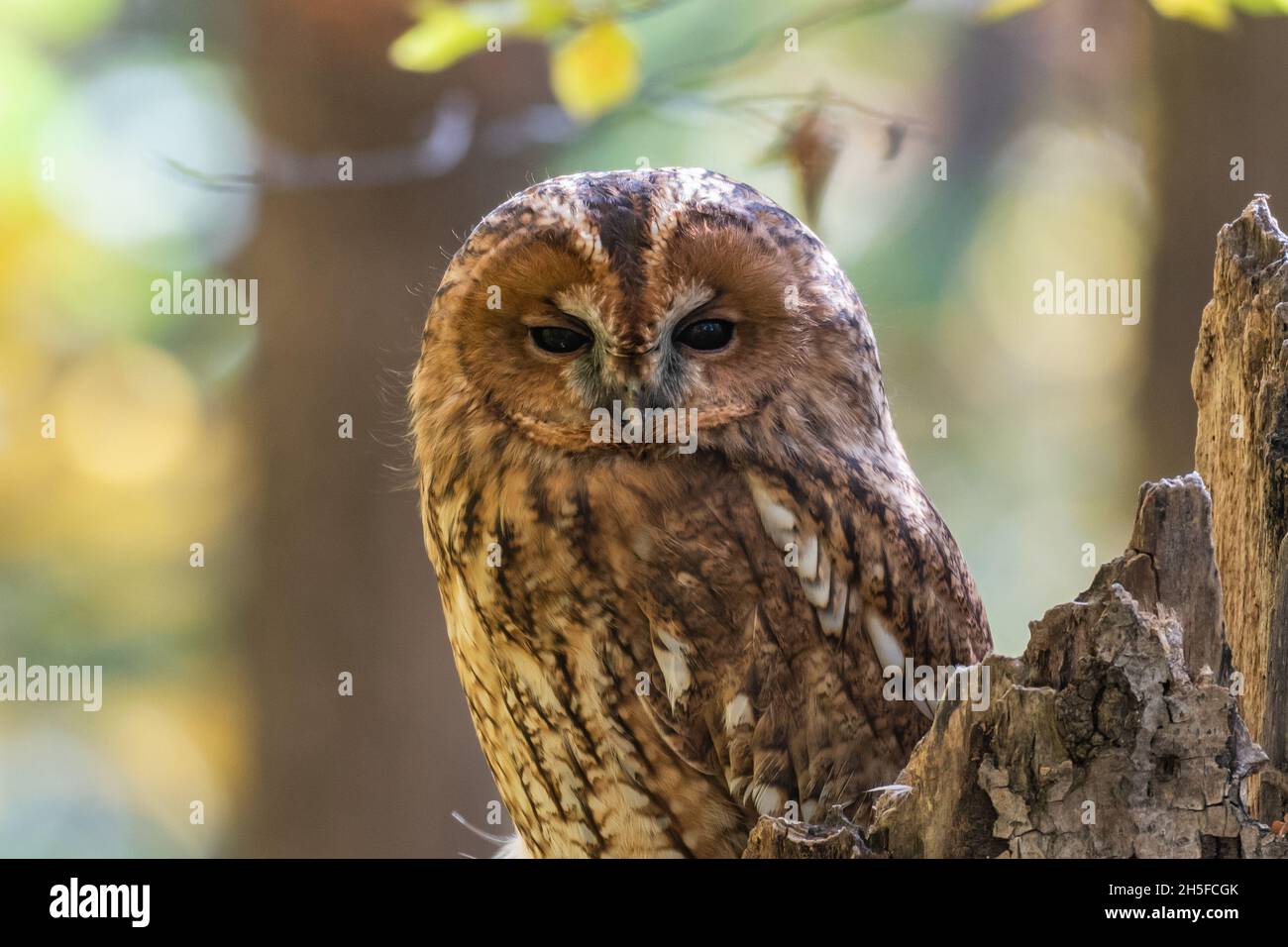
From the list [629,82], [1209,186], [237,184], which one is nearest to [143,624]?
[237,184]

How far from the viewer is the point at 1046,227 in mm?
4434

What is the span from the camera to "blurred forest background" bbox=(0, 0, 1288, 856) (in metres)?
3.11

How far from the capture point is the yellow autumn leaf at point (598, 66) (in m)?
2.56

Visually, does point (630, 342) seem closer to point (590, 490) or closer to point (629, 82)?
point (590, 490)

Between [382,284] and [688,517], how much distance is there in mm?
1764

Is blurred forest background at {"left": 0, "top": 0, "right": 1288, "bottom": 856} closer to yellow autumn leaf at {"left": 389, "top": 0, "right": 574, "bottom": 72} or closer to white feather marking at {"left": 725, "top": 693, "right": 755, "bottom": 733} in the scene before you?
yellow autumn leaf at {"left": 389, "top": 0, "right": 574, "bottom": 72}

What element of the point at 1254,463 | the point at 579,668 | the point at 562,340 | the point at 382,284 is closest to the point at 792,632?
the point at 579,668

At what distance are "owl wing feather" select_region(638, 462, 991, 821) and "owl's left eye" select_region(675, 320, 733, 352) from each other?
208mm

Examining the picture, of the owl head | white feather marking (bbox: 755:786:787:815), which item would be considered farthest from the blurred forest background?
white feather marking (bbox: 755:786:787:815)

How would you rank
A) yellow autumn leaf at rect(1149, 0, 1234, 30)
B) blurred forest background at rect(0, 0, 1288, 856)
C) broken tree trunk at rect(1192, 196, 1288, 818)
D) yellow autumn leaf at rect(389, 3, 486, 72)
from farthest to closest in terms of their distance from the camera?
blurred forest background at rect(0, 0, 1288, 856) → yellow autumn leaf at rect(389, 3, 486, 72) → yellow autumn leaf at rect(1149, 0, 1234, 30) → broken tree trunk at rect(1192, 196, 1288, 818)

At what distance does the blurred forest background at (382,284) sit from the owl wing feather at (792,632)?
2.21ft

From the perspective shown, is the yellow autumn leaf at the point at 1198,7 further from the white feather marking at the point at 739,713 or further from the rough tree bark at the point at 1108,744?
the white feather marking at the point at 739,713

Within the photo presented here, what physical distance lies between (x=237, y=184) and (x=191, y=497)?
1.67 metres

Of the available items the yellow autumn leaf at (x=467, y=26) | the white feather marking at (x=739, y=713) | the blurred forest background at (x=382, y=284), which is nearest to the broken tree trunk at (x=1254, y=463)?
the white feather marking at (x=739, y=713)
